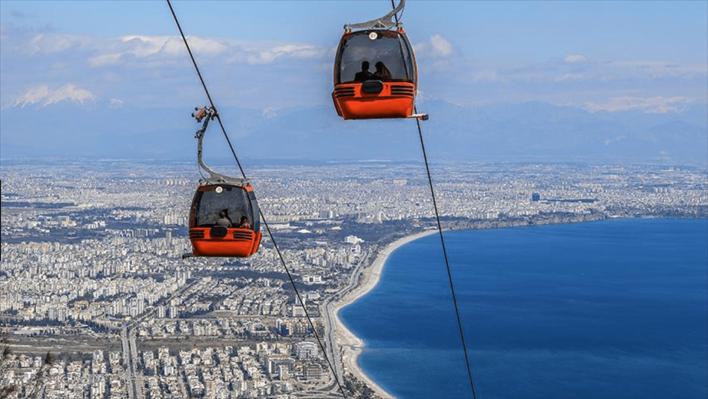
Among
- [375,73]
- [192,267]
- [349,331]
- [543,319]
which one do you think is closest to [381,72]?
[375,73]

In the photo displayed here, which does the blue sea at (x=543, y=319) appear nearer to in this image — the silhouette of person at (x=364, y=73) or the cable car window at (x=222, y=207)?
the cable car window at (x=222, y=207)

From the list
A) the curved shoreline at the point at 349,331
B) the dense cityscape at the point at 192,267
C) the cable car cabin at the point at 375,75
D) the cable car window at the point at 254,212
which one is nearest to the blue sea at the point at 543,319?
the curved shoreline at the point at 349,331

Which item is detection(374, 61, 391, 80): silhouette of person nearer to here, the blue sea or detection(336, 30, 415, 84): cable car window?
detection(336, 30, 415, 84): cable car window

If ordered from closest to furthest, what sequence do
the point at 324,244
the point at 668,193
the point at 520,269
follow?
the point at 520,269 < the point at 324,244 < the point at 668,193

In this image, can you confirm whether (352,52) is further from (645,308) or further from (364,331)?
(645,308)

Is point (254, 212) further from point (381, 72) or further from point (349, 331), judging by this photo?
point (349, 331)

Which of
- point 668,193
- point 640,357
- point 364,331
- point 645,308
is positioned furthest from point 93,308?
point 668,193

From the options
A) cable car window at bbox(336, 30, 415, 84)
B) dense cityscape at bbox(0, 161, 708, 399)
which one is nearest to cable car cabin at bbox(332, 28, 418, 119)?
cable car window at bbox(336, 30, 415, 84)
